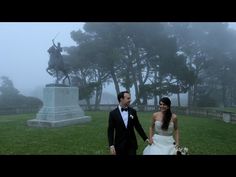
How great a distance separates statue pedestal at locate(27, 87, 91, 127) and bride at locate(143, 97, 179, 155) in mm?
7877

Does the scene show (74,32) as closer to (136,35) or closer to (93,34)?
(93,34)

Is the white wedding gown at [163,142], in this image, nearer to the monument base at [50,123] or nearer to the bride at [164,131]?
the bride at [164,131]

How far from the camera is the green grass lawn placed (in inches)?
320

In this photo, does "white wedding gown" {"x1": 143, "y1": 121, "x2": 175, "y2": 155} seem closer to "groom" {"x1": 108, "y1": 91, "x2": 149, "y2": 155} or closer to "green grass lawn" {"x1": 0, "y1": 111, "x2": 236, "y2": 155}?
"groom" {"x1": 108, "y1": 91, "x2": 149, "y2": 155}

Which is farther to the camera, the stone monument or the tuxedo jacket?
the stone monument

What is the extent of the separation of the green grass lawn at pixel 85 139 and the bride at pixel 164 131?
341 centimetres

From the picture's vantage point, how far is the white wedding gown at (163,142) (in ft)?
14.9

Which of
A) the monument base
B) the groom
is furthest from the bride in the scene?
the monument base

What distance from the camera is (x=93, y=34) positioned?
68.0 ft

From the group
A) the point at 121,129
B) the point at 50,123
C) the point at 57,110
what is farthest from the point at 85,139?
the point at 121,129

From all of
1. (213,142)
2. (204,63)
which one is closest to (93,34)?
(204,63)

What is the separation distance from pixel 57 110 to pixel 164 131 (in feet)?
27.7
